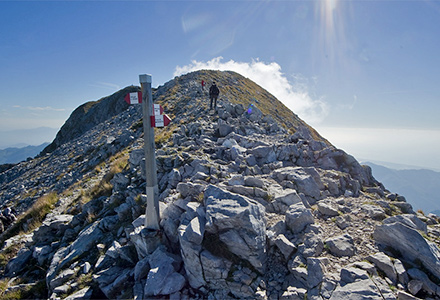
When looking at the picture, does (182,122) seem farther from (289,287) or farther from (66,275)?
(289,287)

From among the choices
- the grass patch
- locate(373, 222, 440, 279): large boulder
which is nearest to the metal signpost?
locate(373, 222, 440, 279): large boulder

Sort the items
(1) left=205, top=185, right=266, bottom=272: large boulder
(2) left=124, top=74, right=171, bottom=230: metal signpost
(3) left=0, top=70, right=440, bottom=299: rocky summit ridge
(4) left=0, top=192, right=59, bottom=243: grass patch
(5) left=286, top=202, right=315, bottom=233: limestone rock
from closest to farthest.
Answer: (3) left=0, top=70, right=440, bottom=299: rocky summit ridge, (1) left=205, top=185, right=266, bottom=272: large boulder, (2) left=124, top=74, right=171, bottom=230: metal signpost, (5) left=286, top=202, right=315, bottom=233: limestone rock, (4) left=0, top=192, right=59, bottom=243: grass patch

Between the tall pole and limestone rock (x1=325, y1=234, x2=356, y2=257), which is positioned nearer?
limestone rock (x1=325, y1=234, x2=356, y2=257)

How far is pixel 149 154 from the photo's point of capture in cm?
700

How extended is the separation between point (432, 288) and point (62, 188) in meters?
23.9

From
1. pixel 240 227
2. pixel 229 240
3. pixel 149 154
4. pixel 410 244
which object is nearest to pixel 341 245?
pixel 410 244

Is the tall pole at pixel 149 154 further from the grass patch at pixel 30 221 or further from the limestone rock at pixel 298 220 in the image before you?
the grass patch at pixel 30 221

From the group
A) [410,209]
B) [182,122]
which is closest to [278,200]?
[410,209]

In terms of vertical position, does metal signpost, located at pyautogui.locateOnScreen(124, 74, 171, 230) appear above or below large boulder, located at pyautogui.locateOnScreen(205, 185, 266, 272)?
above

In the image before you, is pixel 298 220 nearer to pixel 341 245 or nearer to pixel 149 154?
pixel 341 245

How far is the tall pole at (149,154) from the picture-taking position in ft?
22.1

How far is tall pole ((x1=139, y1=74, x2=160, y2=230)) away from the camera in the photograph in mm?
6727

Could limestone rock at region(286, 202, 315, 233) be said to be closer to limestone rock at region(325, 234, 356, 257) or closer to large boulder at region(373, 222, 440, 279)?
limestone rock at region(325, 234, 356, 257)

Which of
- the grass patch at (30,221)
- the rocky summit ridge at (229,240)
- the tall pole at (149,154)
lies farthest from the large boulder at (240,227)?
the grass patch at (30,221)
